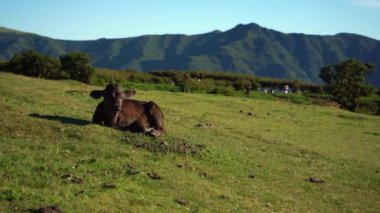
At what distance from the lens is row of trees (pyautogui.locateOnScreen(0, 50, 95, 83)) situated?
43.5 meters

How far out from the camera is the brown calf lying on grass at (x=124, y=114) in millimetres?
17625

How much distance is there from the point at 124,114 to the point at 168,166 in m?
4.15

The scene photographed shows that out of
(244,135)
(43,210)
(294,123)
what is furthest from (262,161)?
(294,123)

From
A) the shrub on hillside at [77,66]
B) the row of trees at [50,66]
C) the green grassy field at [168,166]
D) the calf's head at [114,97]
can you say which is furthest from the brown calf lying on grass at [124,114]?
the shrub on hillside at [77,66]

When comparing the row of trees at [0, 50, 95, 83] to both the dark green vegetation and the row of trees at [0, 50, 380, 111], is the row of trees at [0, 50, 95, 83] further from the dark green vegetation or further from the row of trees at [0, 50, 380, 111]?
the dark green vegetation

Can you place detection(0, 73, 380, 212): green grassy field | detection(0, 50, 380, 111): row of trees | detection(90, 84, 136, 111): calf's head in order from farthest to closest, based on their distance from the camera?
detection(0, 50, 380, 111): row of trees, detection(90, 84, 136, 111): calf's head, detection(0, 73, 380, 212): green grassy field

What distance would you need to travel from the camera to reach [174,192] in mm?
12414

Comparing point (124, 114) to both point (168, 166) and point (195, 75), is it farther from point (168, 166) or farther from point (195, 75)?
point (195, 75)

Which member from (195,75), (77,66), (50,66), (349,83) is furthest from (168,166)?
(195,75)

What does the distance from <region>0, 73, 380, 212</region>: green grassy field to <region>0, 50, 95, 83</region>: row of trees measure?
18594 millimetres

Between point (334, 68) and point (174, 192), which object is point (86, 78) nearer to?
point (334, 68)

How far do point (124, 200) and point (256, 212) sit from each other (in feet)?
10.0

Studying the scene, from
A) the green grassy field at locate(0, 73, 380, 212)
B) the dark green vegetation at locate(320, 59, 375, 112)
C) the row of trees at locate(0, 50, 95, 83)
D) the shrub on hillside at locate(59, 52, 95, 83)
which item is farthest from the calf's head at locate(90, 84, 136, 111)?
the dark green vegetation at locate(320, 59, 375, 112)

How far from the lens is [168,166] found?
47.2 feet
